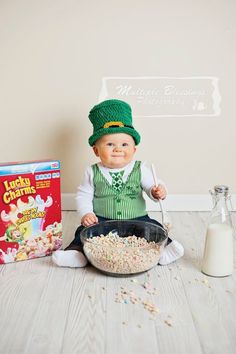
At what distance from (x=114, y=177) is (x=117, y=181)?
0.02 metres

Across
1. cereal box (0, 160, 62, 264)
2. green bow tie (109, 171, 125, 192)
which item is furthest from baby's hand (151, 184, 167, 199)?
cereal box (0, 160, 62, 264)

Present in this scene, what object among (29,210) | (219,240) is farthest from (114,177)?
(219,240)

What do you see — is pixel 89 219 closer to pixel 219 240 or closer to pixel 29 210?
pixel 29 210

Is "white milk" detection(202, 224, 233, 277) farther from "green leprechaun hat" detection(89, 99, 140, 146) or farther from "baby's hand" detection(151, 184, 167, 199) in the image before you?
"green leprechaun hat" detection(89, 99, 140, 146)

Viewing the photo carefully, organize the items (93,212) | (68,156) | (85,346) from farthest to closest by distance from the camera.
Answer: (68,156) → (93,212) → (85,346)

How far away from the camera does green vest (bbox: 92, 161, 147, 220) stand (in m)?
1.46

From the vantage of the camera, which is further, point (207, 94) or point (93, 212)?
point (207, 94)

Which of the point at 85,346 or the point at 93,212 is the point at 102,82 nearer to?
the point at 93,212

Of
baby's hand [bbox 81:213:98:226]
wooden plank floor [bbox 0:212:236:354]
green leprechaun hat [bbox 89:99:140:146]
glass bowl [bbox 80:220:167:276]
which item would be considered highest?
green leprechaun hat [bbox 89:99:140:146]

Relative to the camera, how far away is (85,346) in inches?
37.7

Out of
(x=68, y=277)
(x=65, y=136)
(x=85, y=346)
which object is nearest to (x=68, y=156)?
(x=65, y=136)

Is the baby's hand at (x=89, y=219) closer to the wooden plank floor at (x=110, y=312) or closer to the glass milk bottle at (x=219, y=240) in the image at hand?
the wooden plank floor at (x=110, y=312)

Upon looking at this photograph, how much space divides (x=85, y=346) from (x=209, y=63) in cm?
120

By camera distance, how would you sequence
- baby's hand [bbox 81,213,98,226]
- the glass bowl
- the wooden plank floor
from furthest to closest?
baby's hand [bbox 81,213,98,226] < the glass bowl < the wooden plank floor
